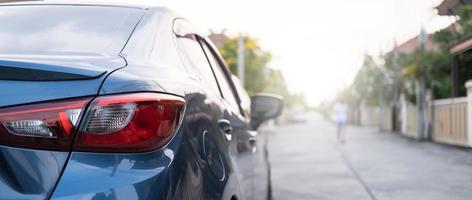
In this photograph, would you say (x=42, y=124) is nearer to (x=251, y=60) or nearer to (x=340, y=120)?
(x=340, y=120)

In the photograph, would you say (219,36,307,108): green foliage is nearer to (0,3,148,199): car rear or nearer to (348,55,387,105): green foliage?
(348,55,387,105): green foliage

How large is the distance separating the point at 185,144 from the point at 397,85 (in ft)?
101

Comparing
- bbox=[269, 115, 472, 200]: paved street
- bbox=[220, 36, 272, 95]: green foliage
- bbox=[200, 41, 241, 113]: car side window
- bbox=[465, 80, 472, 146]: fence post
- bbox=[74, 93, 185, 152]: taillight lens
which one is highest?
bbox=[220, 36, 272, 95]: green foliage

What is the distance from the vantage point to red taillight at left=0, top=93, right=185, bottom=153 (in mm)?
1722

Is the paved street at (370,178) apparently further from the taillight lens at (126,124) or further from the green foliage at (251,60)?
the green foliage at (251,60)

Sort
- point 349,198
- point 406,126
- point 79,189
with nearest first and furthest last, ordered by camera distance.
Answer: point 79,189 < point 349,198 < point 406,126

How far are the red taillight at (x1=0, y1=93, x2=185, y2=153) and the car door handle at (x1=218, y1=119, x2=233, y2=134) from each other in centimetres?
70

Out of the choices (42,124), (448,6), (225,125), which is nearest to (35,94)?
(42,124)

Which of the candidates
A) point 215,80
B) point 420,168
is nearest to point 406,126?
point 420,168

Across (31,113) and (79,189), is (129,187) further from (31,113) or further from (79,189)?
(31,113)

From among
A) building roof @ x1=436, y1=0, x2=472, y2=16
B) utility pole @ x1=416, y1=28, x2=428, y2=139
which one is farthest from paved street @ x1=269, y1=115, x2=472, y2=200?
utility pole @ x1=416, y1=28, x2=428, y2=139

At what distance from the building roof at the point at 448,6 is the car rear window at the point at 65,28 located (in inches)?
99.4

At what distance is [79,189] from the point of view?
1.69 metres

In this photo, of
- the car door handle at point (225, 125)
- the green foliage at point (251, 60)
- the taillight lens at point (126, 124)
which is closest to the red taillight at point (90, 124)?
the taillight lens at point (126, 124)
